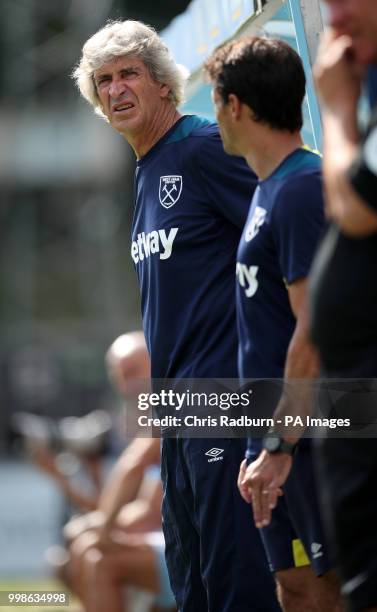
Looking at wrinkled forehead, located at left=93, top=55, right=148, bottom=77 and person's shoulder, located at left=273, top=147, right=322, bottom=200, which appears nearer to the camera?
person's shoulder, located at left=273, top=147, right=322, bottom=200

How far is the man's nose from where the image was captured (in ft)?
13.7

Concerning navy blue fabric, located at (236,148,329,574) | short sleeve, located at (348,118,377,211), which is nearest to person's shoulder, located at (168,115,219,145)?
navy blue fabric, located at (236,148,329,574)

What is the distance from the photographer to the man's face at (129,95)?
417 cm

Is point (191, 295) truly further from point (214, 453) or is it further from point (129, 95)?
point (129, 95)

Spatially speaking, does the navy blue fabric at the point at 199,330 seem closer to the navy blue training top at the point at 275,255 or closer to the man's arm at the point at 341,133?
the navy blue training top at the point at 275,255

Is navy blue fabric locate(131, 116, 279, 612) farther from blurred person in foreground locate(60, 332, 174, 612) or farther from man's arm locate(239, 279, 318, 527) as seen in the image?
blurred person in foreground locate(60, 332, 174, 612)

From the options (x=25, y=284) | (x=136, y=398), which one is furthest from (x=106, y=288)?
(x=136, y=398)

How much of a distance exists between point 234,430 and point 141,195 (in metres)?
0.90

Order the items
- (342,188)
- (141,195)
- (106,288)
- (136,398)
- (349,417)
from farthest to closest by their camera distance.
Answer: (106,288), (136,398), (141,195), (349,417), (342,188)

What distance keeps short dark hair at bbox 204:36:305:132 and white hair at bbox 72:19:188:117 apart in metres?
0.90

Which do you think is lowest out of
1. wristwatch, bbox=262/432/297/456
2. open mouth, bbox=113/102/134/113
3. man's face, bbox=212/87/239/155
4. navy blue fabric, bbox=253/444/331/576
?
navy blue fabric, bbox=253/444/331/576

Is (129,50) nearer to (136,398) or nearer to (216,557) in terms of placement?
(136,398)

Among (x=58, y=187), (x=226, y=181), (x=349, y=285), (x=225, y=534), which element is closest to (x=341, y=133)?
(x=349, y=285)

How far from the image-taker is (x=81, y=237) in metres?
23.9
